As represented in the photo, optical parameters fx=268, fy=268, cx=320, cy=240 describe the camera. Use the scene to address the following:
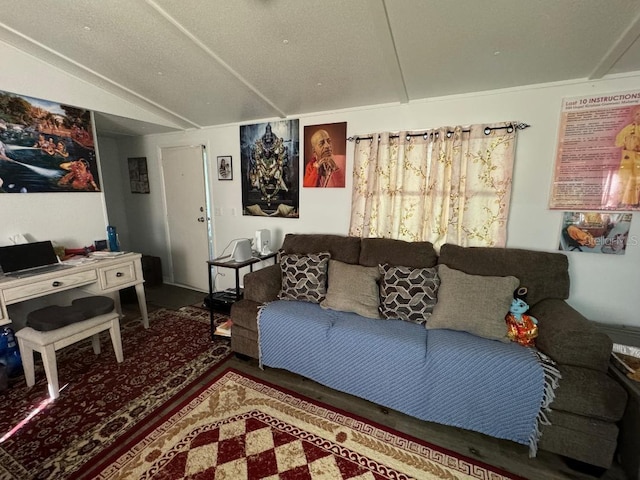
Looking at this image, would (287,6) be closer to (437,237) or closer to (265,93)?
(265,93)

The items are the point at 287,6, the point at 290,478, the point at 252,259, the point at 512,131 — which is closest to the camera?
the point at 290,478

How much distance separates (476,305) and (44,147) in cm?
369

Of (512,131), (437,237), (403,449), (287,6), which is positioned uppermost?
(287,6)

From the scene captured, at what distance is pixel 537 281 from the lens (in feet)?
6.22

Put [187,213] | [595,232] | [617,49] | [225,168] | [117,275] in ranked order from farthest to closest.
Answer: [187,213] → [225,168] → [117,275] → [595,232] → [617,49]

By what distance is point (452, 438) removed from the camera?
155cm

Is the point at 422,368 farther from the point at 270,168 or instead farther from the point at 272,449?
the point at 270,168

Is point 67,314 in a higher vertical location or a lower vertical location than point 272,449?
higher

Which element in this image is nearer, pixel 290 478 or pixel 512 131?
pixel 290 478

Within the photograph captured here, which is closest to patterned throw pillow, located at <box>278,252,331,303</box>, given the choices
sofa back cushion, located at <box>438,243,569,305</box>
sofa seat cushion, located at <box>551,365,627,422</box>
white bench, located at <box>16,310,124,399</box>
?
sofa back cushion, located at <box>438,243,569,305</box>

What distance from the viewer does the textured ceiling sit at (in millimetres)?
1387

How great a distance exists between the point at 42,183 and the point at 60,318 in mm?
1290

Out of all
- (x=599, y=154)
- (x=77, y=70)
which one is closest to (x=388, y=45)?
(x=599, y=154)

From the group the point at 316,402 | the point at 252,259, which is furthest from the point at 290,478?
the point at 252,259
